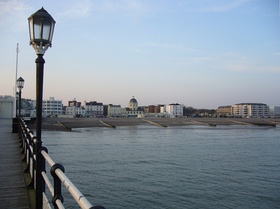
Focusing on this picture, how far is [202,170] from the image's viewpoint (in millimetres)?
16266

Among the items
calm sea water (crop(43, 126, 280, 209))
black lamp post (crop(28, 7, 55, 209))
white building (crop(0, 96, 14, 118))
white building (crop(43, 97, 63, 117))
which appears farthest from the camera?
white building (crop(43, 97, 63, 117))

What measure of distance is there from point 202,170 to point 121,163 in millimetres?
4679

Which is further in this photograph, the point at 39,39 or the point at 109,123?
the point at 109,123

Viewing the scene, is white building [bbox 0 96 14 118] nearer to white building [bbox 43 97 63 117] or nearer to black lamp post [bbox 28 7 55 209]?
black lamp post [bbox 28 7 55 209]

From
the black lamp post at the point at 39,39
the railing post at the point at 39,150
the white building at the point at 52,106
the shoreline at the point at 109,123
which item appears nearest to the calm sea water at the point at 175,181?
the railing post at the point at 39,150

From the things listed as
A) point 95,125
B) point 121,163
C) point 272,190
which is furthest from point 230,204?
point 95,125

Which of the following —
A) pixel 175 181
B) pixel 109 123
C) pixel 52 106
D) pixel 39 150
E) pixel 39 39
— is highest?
pixel 52 106

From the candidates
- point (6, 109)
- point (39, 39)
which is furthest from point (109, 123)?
point (39, 39)

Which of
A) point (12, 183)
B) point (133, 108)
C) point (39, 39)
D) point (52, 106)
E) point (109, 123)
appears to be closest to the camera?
point (39, 39)

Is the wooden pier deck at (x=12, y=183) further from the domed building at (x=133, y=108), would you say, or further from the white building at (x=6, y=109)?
the domed building at (x=133, y=108)

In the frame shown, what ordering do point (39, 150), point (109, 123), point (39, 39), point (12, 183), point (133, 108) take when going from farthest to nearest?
1. point (133, 108)
2. point (109, 123)
3. point (12, 183)
4. point (39, 39)
5. point (39, 150)

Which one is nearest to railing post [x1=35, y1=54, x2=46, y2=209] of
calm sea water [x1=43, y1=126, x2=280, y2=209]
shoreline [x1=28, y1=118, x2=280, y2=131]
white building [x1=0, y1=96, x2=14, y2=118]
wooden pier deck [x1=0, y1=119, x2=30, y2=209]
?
wooden pier deck [x1=0, y1=119, x2=30, y2=209]

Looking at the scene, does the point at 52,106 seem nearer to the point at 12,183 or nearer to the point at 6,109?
the point at 6,109

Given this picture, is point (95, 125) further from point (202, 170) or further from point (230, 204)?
point (230, 204)
